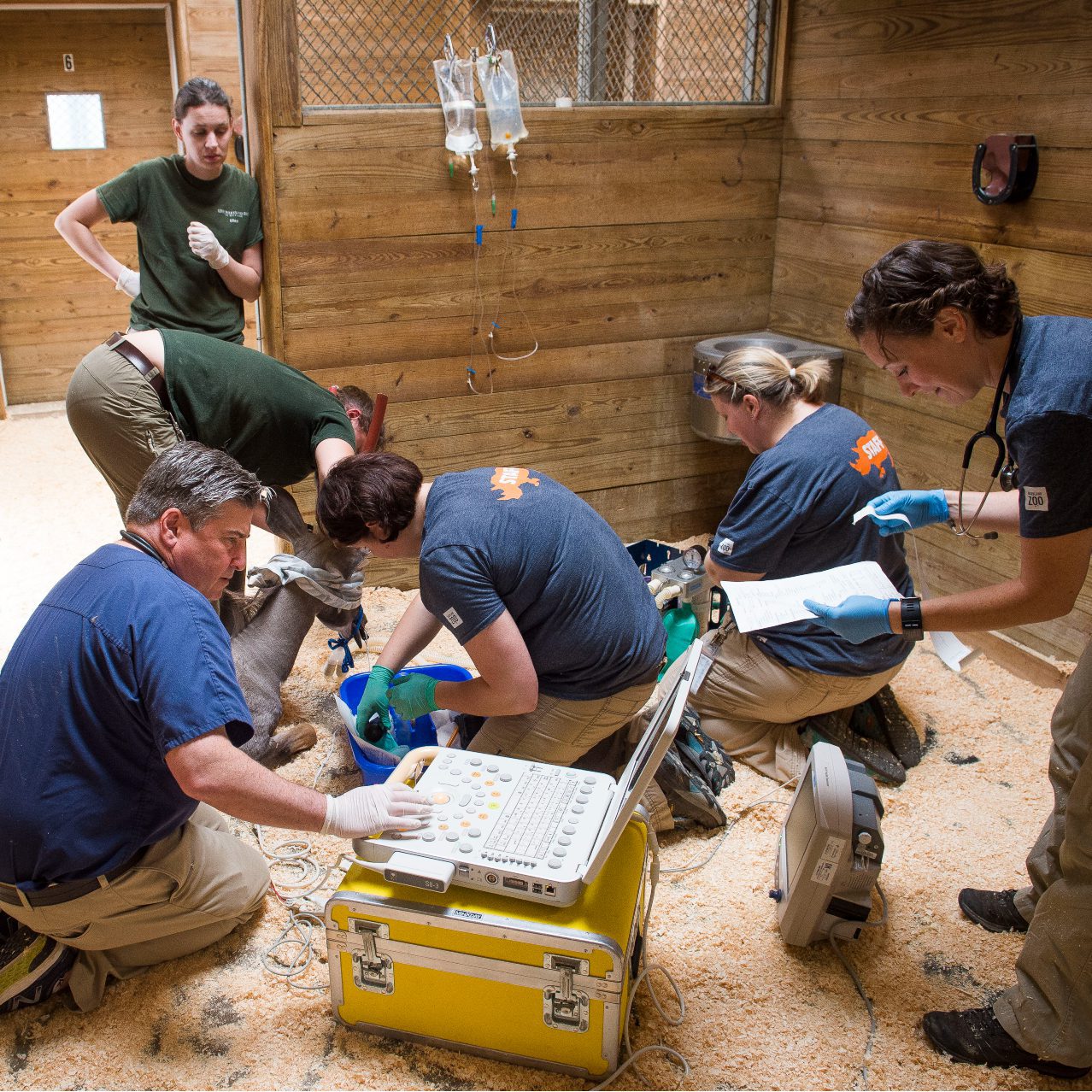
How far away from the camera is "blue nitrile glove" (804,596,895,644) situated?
1947 mm

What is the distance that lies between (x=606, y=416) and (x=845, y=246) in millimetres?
1029

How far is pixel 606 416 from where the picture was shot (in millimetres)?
3873

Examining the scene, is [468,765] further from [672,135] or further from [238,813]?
[672,135]

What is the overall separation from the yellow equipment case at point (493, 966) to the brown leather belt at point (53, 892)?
428mm

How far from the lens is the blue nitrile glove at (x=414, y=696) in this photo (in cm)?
224

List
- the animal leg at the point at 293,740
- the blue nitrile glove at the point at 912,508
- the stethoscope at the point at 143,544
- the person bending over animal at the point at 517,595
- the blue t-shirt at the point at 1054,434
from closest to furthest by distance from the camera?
1. the blue t-shirt at the point at 1054,434
2. the stethoscope at the point at 143,544
3. the person bending over animal at the point at 517,595
4. the blue nitrile glove at the point at 912,508
5. the animal leg at the point at 293,740

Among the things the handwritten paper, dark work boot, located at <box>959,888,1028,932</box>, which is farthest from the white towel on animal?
dark work boot, located at <box>959,888,1028,932</box>

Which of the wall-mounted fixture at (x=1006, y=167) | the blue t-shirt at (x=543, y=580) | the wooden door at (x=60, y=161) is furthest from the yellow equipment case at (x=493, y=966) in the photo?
the wooden door at (x=60, y=161)

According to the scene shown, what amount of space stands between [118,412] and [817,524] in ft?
5.80

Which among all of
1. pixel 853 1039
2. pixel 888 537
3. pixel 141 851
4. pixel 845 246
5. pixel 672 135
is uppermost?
pixel 672 135

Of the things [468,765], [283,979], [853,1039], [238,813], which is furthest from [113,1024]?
[853,1039]

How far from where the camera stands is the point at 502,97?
10.7 ft

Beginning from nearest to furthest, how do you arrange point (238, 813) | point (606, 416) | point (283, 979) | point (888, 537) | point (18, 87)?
point (238, 813) < point (283, 979) < point (888, 537) < point (606, 416) < point (18, 87)

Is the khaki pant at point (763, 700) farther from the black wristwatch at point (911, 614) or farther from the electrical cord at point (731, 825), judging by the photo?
the black wristwatch at point (911, 614)
